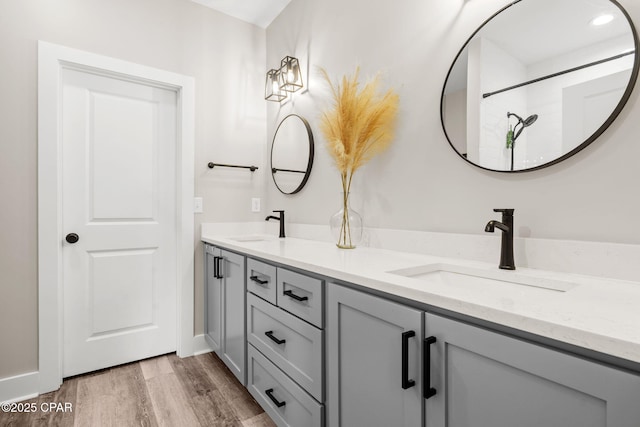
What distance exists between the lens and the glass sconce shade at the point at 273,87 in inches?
96.4

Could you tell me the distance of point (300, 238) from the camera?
7.54ft

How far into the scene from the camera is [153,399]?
180 centimetres

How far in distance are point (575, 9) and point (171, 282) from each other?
260 cm

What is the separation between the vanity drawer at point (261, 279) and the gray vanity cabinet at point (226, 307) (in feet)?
0.28

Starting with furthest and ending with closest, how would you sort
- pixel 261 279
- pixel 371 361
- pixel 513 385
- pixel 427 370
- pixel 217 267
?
→ pixel 217 267 → pixel 261 279 → pixel 371 361 → pixel 427 370 → pixel 513 385

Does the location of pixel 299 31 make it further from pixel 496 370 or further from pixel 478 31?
pixel 496 370

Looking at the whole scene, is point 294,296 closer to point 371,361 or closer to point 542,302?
point 371,361

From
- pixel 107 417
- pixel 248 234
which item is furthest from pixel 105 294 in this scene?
pixel 248 234

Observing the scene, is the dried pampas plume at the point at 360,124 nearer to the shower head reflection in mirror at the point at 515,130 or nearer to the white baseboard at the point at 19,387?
the shower head reflection in mirror at the point at 515,130

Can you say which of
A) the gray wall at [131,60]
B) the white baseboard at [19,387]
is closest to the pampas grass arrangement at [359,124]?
the gray wall at [131,60]

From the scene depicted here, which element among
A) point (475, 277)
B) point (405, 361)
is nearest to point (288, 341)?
point (405, 361)

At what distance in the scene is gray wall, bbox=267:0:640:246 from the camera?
96 centimetres

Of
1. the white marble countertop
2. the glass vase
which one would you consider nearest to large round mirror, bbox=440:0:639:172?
the white marble countertop

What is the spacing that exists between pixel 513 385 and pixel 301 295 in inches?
30.9
